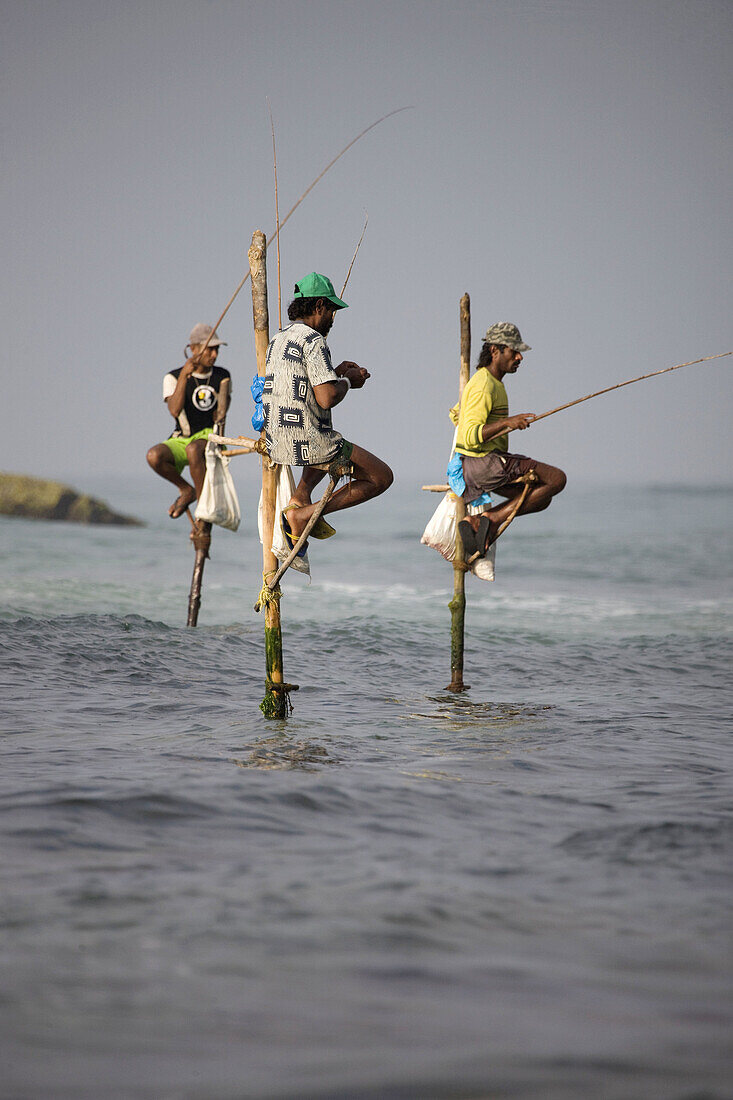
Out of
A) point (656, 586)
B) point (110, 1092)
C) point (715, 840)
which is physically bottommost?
point (110, 1092)

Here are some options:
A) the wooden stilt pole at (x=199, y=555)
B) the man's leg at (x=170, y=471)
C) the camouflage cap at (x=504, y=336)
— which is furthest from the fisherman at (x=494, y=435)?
the man's leg at (x=170, y=471)

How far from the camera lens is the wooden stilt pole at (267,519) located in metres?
6.84

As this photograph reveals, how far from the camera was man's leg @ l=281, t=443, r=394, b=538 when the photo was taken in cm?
679

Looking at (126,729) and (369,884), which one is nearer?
(369,884)

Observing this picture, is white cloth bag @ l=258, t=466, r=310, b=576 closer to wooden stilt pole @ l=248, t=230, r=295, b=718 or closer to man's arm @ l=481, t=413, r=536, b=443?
wooden stilt pole @ l=248, t=230, r=295, b=718

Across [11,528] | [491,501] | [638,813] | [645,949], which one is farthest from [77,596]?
[11,528]

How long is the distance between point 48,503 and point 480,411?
87.9 feet

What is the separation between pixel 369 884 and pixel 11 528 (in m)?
27.7

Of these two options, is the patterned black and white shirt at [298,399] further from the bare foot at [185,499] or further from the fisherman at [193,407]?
the bare foot at [185,499]

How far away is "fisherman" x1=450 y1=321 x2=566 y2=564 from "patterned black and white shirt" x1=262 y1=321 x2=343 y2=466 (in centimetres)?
165

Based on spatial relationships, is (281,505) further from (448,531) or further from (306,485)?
(448,531)

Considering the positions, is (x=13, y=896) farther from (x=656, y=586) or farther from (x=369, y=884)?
(x=656, y=586)

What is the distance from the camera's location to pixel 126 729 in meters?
6.62

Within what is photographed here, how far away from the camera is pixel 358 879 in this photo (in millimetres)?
4016
